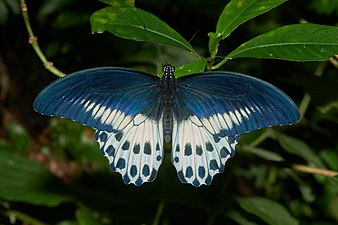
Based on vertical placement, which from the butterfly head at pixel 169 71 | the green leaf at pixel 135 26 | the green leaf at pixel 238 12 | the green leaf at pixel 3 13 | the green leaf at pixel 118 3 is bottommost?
the butterfly head at pixel 169 71

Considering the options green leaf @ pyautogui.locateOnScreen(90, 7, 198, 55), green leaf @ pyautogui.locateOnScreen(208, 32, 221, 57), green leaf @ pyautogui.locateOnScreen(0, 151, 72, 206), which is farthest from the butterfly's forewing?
green leaf @ pyautogui.locateOnScreen(0, 151, 72, 206)

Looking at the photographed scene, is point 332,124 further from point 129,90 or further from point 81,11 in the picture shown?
point 129,90

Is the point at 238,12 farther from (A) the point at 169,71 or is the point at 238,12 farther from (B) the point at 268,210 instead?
(B) the point at 268,210

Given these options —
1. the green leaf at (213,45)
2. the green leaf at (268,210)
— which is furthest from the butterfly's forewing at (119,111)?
the green leaf at (268,210)

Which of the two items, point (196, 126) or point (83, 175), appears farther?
point (83, 175)

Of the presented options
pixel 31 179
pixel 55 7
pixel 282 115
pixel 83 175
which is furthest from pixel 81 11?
pixel 282 115

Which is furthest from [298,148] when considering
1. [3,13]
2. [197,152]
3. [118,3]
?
[3,13]

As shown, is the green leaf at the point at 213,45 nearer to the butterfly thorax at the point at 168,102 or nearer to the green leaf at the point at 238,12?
the green leaf at the point at 238,12
